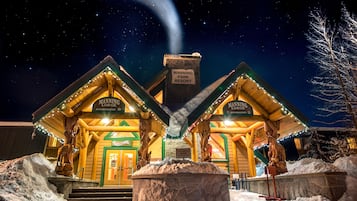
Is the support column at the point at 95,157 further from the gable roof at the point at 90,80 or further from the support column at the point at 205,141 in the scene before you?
the support column at the point at 205,141

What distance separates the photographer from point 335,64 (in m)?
13.7

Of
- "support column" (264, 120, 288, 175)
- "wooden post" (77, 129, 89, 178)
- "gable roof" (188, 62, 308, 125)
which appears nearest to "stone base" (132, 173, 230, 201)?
"gable roof" (188, 62, 308, 125)

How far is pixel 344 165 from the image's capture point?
22.7 ft

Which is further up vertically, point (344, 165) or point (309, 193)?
point (344, 165)

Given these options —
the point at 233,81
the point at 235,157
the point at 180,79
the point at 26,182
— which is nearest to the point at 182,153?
the point at 233,81

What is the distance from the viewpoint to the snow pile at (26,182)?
5895mm

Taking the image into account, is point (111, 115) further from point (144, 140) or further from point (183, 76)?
point (183, 76)

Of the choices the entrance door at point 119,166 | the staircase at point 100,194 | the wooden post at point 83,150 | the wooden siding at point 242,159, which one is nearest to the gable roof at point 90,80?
the staircase at point 100,194

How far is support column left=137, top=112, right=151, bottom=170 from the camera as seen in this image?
30.6 ft

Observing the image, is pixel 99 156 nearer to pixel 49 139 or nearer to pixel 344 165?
pixel 49 139

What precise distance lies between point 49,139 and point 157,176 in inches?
597

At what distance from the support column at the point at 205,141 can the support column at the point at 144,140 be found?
238 centimetres

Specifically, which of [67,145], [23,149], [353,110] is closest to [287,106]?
[353,110]

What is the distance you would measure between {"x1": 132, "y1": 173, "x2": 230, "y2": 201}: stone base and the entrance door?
32.2 ft
